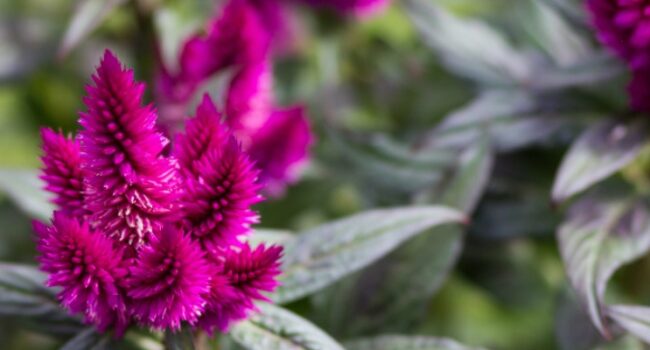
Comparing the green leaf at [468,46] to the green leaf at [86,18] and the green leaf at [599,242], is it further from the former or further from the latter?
the green leaf at [86,18]

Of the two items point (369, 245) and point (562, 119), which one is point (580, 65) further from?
point (369, 245)

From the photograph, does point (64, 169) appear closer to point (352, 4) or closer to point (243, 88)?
point (243, 88)

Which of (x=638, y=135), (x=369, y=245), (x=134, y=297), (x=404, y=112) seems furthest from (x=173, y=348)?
(x=404, y=112)

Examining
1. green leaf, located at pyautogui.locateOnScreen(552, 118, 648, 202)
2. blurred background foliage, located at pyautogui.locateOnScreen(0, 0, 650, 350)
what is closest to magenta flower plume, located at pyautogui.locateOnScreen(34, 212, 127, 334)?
blurred background foliage, located at pyautogui.locateOnScreen(0, 0, 650, 350)

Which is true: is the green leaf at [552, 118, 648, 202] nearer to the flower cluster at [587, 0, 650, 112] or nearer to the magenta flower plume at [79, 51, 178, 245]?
the flower cluster at [587, 0, 650, 112]

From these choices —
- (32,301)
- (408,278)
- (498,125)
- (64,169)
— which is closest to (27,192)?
(32,301)

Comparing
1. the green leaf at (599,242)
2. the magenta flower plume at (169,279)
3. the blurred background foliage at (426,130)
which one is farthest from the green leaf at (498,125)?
the magenta flower plume at (169,279)
